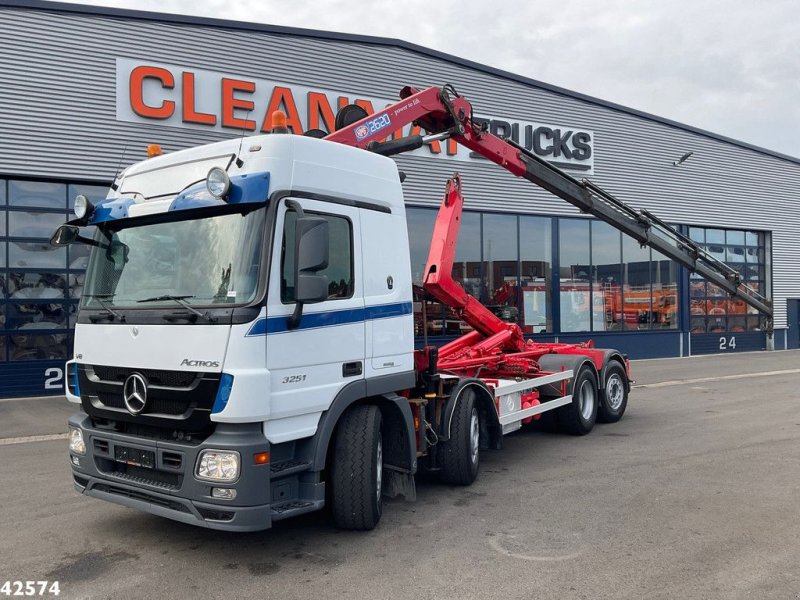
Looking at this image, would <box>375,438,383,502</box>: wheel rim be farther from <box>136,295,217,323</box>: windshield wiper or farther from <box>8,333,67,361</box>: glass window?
<box>8,333,67,361</box>: glass window

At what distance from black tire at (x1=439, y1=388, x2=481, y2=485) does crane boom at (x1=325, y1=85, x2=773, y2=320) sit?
2876 millimetres

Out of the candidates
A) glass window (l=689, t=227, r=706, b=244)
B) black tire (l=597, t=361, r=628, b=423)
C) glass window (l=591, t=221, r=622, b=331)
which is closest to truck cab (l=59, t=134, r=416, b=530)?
black tire (l=597, t=361, r=628, b=423)

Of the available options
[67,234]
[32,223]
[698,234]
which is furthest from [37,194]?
[698,234]

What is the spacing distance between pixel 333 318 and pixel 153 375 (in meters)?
Result: 1.34

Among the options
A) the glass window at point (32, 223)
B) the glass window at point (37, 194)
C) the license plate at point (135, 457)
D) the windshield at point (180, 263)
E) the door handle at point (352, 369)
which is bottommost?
the license plate at point (135, 457)

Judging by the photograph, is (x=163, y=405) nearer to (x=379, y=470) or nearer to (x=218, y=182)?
(x=218, y=182)

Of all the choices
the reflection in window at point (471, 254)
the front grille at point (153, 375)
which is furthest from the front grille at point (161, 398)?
the reflection in window at point (471, 254)

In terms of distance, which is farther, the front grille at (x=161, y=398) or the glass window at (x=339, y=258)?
the glass window at (x=339, y=258)

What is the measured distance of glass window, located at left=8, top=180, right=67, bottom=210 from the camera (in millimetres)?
13593

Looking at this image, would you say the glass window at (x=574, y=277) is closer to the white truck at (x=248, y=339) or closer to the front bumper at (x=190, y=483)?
the white truck at (x=248, y=339)

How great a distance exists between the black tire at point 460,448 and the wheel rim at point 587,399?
11.4ft

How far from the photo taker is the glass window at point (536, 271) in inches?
800

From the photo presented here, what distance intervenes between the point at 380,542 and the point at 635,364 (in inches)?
697

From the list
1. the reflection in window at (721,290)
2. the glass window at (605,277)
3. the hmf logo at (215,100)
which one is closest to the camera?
the hmf logo at (215,100)
